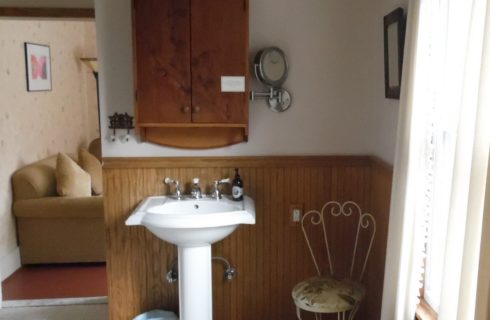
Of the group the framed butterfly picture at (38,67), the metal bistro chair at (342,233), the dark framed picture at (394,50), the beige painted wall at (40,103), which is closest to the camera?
the dark framed picture at (394,50)

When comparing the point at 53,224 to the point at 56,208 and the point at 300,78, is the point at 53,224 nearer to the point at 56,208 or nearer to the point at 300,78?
the point at 56,208

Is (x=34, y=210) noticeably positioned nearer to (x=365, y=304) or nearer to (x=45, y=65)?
(x=45, y=65)

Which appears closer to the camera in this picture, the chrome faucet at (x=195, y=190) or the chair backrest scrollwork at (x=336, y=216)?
the chrome faucet at (x=195, y=190)

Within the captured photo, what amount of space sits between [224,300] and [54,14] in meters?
2.15

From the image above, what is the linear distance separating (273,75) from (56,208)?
227 cm

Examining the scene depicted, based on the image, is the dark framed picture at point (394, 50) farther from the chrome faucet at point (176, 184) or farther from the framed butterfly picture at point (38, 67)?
the framed butterfly picture at point (38, 67)

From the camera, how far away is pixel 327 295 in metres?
2.54

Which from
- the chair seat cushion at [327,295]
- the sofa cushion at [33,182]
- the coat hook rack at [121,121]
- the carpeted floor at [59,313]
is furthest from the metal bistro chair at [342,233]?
the sofa cushion at [33,182]

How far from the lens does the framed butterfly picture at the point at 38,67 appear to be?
462 centimetres

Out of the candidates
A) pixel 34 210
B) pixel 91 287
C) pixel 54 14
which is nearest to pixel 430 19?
pixel 54 14

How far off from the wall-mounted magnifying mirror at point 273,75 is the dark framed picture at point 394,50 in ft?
1.93

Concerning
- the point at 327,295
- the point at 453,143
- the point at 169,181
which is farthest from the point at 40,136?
the point at 453,143

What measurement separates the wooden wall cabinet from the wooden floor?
5.42ft

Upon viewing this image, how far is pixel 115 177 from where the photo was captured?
298 cm
